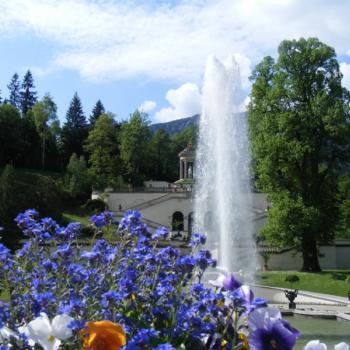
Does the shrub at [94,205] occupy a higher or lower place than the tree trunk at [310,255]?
higher

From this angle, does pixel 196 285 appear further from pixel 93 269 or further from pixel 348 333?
pixel 348 333

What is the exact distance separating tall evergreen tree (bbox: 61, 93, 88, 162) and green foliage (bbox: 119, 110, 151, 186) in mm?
11819

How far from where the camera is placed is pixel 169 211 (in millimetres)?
57375

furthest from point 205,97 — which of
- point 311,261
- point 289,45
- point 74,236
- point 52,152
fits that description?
point 52,152

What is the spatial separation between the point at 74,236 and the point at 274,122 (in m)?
27.8

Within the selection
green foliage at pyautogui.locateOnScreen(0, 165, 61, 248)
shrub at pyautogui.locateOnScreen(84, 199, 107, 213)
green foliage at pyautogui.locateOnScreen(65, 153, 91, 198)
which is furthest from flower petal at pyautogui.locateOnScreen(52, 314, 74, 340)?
green foliage at pyautogui.locateOnScreen(65, 153, 91, 198)

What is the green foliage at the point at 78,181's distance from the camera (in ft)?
212

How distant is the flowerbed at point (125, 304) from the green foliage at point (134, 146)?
228 ft

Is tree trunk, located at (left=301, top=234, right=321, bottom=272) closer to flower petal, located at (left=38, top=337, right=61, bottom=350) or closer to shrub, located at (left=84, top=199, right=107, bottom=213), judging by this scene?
flower petal, located at (left=38, top=337, right=61, bottom=350)

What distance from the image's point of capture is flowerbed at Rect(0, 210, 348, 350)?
2514 millimetres

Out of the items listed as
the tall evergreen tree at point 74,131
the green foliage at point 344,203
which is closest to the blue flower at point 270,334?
the green foliage at point 344,203

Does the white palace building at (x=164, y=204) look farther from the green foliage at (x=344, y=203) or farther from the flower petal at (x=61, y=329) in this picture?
the flower petal at (x=61, y=329)

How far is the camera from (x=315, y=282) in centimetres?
2872

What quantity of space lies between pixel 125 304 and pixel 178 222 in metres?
53.3
